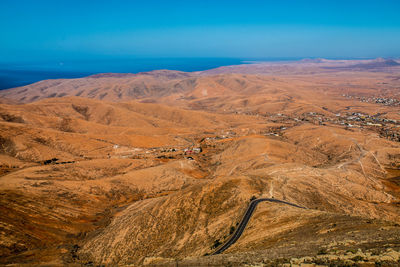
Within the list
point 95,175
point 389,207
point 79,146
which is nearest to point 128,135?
point 79,146

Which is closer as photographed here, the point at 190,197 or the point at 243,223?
the point at 243,223

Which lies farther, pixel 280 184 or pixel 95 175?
pixel 95 175

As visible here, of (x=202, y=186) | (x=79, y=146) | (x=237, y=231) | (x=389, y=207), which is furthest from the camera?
(x=79, y=146)

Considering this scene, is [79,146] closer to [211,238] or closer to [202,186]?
[202,186]

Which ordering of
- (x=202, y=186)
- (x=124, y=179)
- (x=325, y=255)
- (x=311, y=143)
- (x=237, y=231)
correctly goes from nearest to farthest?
(x=325, y=255)
(x=237, y=231)
(x=202, y=186)
(x=124, y=179)
(x=311, y=143)

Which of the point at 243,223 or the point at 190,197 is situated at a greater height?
the point at 243,223

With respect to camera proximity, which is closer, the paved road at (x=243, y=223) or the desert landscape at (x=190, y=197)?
the desert landscape at (x=190, y=197)

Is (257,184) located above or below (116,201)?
above

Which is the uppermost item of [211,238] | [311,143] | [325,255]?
[325,255]

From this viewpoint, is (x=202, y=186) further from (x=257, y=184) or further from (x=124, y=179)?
(x=124, y=179)

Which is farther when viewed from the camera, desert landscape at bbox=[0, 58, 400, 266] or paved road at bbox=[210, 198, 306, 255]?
paved road at bbox=[210, 198, 306, 255]
